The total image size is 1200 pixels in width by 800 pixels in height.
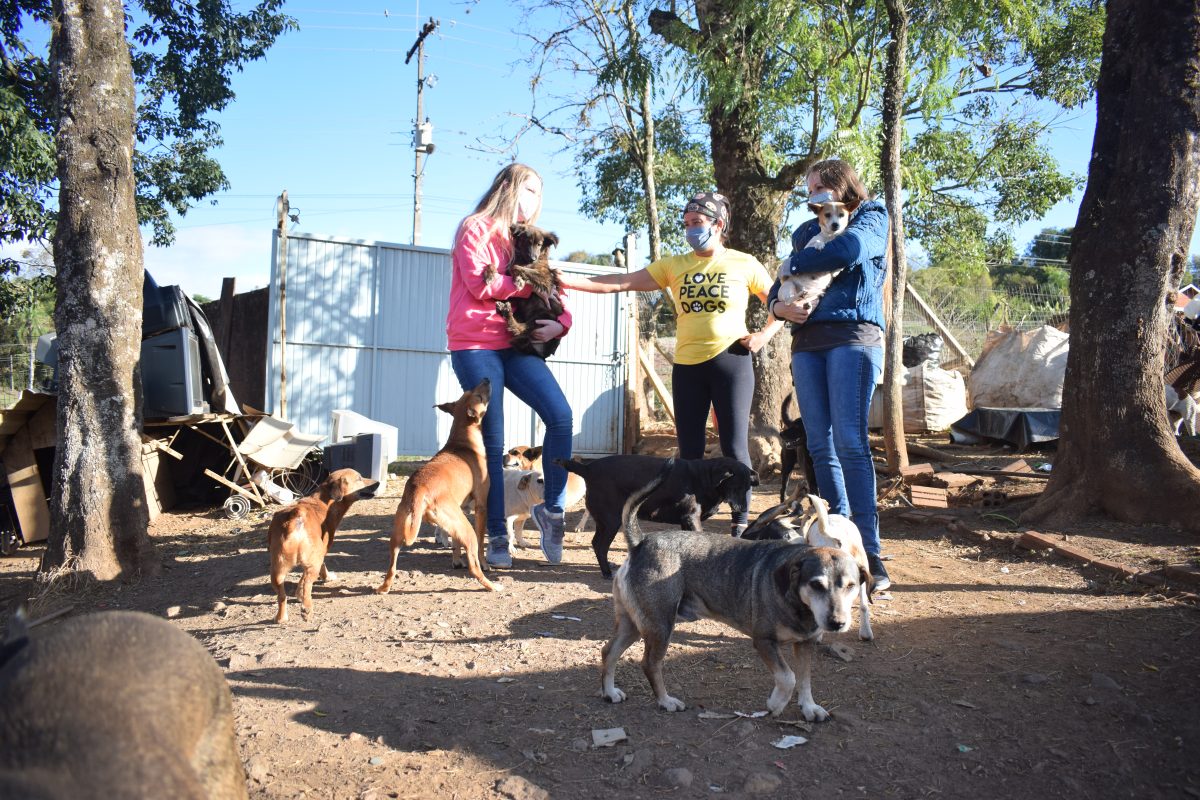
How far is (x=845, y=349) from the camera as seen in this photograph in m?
4.50

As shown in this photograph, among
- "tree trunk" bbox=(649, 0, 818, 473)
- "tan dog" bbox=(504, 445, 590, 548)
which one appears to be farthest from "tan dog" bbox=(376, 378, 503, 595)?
"tree trunk" bbox=(649, 0, 818, 473)

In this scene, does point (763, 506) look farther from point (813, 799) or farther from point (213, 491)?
point (213, 491)

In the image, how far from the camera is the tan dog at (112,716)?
4.94 feet

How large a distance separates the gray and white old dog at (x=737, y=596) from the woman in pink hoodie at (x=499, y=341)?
5.83 ft

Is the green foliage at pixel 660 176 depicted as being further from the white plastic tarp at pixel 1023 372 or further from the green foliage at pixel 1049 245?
the green foliage at pixel 1049 245

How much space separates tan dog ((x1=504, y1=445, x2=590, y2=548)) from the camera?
20.5 feet

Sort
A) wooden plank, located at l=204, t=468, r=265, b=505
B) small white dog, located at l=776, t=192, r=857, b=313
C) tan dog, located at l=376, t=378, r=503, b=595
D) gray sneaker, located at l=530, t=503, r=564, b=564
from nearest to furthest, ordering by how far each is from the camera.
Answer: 1. small white dog, located at l=776, t=192, r=857, b=313
2. tan dog, located at l=376, t=378, r=503, b=595
3. gray sneaker, located at l=530, t=503, r=564, b=564
4. wooden plank, located at l=204, t=468, r=265, b=505

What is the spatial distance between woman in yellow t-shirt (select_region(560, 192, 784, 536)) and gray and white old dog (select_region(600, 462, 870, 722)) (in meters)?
1.75

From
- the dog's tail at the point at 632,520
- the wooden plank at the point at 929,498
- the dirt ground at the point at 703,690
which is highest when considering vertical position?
the dog's tail at the point at 632,520

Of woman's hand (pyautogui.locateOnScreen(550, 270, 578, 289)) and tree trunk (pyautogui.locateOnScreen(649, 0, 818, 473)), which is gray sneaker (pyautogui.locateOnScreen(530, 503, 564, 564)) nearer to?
woman's hand (pyautogui.locateOnScreen(550, 270, 578, 289))

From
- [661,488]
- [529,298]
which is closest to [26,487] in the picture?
[529,298]

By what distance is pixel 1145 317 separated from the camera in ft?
18.5

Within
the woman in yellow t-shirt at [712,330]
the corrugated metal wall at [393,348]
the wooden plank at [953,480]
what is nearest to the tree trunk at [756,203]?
the wooden plank at [953,480]

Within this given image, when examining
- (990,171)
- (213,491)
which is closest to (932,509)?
(213,491)
